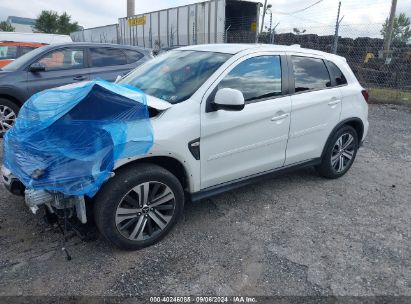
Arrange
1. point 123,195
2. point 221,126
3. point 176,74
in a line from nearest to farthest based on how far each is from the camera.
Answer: point 123,195
point 221,126
point 176,74

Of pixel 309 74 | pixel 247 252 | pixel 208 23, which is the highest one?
pixel 208 23

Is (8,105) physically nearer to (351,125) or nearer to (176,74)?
(176,74)

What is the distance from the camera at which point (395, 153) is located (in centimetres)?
618

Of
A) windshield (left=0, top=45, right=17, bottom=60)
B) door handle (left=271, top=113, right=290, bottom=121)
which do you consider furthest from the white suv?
windshield (left=0, top=45, right=17, bottom=60)

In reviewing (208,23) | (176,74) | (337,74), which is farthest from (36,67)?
(208,23)

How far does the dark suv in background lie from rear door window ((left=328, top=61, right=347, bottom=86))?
427cm

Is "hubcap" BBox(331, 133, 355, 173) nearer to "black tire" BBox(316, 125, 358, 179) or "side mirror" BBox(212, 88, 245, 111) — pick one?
"black tire" BBox(316, 125, 358, 179)

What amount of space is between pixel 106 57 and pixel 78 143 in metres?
5.03

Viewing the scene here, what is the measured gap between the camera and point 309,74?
4227 millimetres

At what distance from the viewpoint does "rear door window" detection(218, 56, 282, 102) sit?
3.54 metres

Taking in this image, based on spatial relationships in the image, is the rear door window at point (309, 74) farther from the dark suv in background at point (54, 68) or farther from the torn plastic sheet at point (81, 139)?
the dark suv in background at point (54, 68)

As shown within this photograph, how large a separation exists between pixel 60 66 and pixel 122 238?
4.91m

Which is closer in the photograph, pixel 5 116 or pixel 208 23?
pixel 5 116

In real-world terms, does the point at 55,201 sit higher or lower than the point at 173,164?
lower
